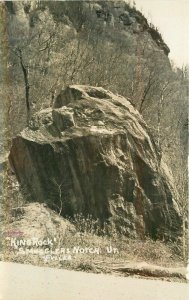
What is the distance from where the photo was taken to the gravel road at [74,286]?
8.41m

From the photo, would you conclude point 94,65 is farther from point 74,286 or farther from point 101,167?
point 74,286

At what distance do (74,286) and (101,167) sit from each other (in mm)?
1553

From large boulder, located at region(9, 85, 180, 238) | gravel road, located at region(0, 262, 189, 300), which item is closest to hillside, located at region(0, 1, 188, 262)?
large boulder, located at region(9, 85, 180, 238)

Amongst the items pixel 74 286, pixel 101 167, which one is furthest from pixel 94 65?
pixel 74 286

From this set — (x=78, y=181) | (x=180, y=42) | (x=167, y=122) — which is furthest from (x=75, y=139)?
(x=180, y=42)

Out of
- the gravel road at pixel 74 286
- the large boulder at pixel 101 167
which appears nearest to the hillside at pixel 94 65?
the large boulder at pixel 101 167

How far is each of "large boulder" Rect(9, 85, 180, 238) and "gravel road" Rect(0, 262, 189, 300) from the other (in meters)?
0.70

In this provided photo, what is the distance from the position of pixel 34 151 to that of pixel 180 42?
258cm

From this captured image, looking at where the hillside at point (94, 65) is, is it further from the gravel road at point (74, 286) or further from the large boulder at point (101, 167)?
the gravel road at point (74, 286)

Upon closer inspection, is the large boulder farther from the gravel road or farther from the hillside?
the gravel road

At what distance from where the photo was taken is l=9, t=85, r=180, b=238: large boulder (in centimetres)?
906

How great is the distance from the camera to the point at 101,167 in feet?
30.2

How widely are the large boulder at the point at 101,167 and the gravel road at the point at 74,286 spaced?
0.70 metres

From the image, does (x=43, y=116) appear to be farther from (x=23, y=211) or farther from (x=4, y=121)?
(x=23, y=211)
